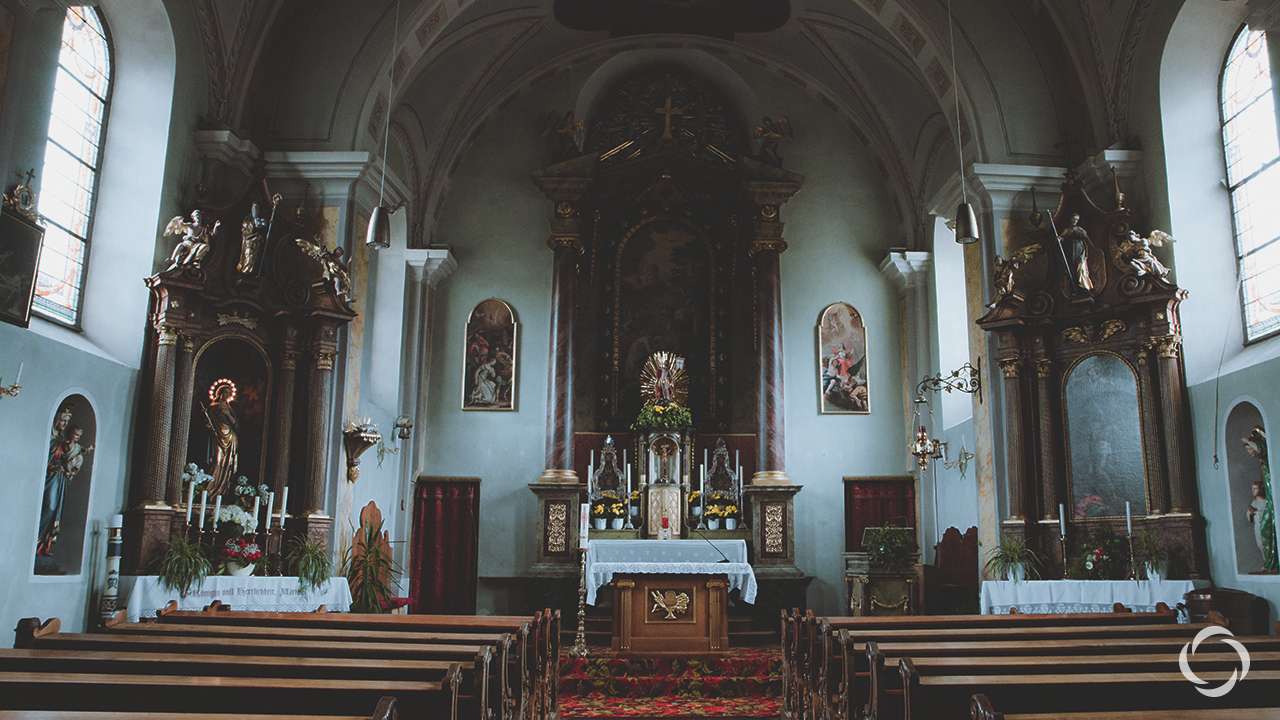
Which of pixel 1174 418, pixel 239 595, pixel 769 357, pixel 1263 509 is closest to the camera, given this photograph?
pixel 1263 509

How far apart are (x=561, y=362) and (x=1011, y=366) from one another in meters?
6.41

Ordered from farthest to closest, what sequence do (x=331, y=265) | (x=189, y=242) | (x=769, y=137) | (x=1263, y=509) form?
(x=769, y=137), (x=331, y=265), (x=189, y=242), (x=1263, y=509)

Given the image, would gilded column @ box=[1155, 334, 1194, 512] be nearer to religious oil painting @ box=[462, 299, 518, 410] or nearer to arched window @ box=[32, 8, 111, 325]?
religious oil painting @ box=[462, 299, 518, 410]

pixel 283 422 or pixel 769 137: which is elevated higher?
pixel 769 137

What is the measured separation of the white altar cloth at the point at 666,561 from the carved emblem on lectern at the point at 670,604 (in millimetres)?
273

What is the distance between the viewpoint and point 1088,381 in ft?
33.9

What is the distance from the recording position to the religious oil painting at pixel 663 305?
14.8 meters

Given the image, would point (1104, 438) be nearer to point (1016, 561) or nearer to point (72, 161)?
point (1016, 561)

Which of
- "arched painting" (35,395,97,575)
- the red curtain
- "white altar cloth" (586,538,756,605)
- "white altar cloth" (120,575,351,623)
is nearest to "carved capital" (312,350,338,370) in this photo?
"white altar cloth" (120,575,351,623)

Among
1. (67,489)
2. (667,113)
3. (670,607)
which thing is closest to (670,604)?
(670,607)

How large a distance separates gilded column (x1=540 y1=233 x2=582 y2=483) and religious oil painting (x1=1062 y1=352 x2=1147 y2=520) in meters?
6.59

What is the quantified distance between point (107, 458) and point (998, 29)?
34.7 ft

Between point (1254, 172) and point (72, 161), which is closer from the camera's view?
point (72, 161)

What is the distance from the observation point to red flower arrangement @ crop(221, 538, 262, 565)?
9.02 m
